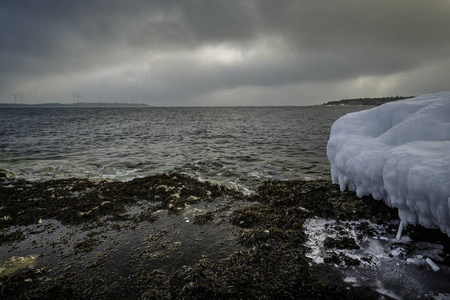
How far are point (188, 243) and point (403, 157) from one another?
5.89m

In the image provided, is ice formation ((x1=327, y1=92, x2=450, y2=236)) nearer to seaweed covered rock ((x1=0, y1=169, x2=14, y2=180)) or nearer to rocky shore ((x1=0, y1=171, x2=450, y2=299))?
rocky shore ((x1=0, y1=171, x2=450, y2=299))

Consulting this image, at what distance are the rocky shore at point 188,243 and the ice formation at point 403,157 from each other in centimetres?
77

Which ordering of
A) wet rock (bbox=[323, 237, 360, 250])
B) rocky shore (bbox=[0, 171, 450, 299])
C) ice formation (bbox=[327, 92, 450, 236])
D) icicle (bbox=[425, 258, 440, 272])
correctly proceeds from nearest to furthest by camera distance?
rocky shore (bbox=[0, 171, 450, 299]), icicle (bbox=[425, 258, 440, 272]), ice formation (bbox=[327, 92, 450, 236]), wet rock (bbox=[323, 237, 360, 250])

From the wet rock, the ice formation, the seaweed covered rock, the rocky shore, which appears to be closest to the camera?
the rocky shore

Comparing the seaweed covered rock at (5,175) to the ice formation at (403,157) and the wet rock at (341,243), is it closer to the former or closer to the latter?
the wet rock at (341,243)

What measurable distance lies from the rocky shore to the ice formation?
2.52 ft

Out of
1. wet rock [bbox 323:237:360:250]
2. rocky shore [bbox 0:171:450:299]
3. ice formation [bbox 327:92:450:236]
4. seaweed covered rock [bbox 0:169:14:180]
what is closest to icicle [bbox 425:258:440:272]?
rocky shore [bbox 0:171:450:299]

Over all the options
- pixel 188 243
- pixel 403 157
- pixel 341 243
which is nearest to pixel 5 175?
pixel 188 243

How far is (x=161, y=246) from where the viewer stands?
5.63m

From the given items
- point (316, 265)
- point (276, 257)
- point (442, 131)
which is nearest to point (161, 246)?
point (276, 257)

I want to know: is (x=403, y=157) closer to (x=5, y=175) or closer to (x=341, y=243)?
(x=341, y=243)

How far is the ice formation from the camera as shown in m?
4.69

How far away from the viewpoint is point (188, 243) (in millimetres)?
5777

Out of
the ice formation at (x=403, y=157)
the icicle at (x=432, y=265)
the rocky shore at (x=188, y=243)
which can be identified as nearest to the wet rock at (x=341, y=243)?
the rocky shore at (x=188, y=243)
